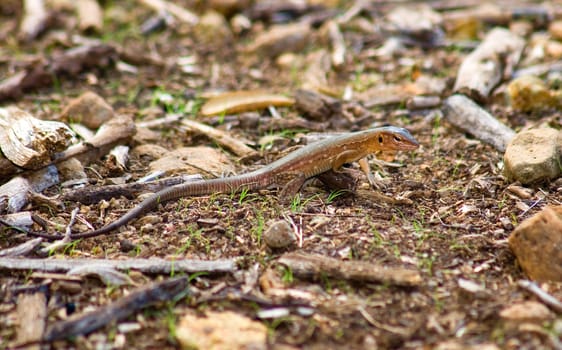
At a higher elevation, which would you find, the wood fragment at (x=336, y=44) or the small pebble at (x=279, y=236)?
the wood fragment at (x=336, y=44)

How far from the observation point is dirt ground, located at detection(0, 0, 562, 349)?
376 cm

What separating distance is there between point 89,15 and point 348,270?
7864 millimetres

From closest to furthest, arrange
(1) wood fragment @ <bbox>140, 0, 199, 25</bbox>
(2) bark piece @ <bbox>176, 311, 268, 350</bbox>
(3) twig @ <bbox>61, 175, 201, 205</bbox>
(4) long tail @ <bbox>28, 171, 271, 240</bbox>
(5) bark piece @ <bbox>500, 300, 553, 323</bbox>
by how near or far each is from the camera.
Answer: (2) bark piece @ <bbox>176, 311, 268, 350</bbox>
(5) bark piece @ <bbox>500, 300, 553, 323</bbox>
(4) long tail @ <bbox>28, 171, 271, 240</bbox>
(3) twig @ <bbox>61, 175, 201, 205</bbox>
(1) wood fragment @ <bbox>140, 0, 199, 25</bbox>

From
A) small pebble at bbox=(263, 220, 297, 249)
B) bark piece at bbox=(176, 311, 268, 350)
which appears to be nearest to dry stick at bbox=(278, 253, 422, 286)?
small pebble at bbox=(263, 220, 297, 249)

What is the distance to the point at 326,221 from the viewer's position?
16.2 ft

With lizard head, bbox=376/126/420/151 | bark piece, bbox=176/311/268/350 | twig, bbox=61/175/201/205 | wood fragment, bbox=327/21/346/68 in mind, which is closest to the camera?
bark piece, bbox=176/311/268/350

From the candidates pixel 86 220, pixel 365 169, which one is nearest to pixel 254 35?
pixel 365 169

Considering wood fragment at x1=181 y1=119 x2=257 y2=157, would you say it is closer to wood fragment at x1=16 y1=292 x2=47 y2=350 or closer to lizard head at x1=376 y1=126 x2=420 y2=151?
lizard head at x1=376 y1=126 x2=420 y2=151

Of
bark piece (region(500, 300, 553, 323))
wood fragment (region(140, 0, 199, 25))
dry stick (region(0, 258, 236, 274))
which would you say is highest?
wood fragment (region(140, 0, 199, 25))

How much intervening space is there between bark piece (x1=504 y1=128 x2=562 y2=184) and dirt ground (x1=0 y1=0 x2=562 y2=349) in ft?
0.42

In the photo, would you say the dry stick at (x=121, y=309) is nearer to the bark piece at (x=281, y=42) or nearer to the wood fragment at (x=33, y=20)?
the bark piece at (x=281, y=42)

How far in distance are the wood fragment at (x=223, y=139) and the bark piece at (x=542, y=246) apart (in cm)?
299

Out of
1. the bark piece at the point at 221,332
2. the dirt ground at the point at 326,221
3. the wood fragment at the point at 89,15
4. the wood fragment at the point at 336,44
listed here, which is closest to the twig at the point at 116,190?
the dirt ground at the point at 326,221

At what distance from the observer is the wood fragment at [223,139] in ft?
21.4
